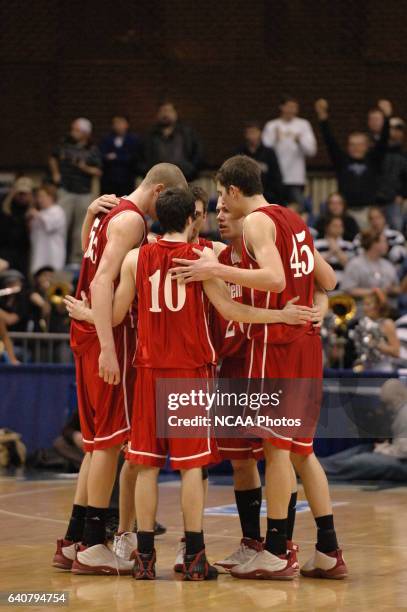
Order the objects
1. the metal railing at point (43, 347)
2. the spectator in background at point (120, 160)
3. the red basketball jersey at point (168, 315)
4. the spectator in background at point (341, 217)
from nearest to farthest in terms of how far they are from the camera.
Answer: the red basketball jersey at point (168, 315) < the metal railing at point (43, 347) < the spectator in background at point (341, 217) < the spectator in background at point (120, 160)

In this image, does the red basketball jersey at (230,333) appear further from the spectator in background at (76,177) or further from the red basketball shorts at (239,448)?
the spectator in background at (76,177)

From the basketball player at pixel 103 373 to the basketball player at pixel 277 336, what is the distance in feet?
1.38

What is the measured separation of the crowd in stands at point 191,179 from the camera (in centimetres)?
1519

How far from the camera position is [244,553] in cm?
700

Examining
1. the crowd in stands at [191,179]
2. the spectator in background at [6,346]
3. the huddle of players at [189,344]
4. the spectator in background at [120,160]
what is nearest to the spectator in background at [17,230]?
the crowd in stands at [191,179]

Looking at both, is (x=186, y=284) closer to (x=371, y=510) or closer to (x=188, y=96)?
(x=371, y=510)

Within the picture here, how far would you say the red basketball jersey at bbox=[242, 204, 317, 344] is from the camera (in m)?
6.68

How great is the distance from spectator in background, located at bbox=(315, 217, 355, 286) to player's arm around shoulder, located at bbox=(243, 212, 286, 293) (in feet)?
27.5

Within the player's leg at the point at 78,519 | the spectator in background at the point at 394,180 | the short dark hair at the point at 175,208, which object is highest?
the spectator in background at the point at 394,180

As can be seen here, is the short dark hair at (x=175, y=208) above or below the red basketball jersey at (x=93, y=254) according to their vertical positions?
above

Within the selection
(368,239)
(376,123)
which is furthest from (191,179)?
(368,239)

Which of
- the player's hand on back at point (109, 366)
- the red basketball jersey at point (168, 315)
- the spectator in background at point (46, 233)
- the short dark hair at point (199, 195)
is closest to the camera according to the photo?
the red basketball jersey at point (168, 315)

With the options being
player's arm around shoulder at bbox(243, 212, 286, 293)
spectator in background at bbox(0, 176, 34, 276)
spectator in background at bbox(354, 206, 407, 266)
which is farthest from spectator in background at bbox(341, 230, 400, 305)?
player's arm around shoulder at bbox(243, 212, 286, 293)

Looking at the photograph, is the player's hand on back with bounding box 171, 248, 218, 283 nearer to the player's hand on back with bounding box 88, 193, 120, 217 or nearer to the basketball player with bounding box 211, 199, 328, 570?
the basketball player with bounding box 211, 199, 328, 570
